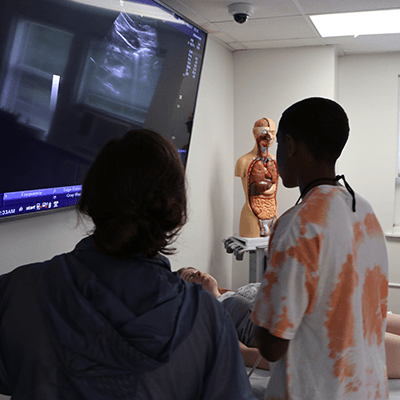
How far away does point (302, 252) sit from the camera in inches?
41.4

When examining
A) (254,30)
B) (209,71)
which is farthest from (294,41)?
(209,71)

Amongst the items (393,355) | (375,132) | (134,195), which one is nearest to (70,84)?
(134,195)

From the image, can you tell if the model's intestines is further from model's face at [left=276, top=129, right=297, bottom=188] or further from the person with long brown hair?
the person with long brown hair

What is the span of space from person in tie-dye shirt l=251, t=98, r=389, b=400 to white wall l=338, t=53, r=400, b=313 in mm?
3440

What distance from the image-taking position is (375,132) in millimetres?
4398

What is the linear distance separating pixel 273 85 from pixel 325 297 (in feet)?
10.6

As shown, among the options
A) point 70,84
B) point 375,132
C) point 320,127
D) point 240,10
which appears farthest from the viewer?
point 375,132

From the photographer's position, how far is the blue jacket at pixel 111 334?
31.1 inches

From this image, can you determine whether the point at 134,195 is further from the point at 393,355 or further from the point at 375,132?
the point at 375,132

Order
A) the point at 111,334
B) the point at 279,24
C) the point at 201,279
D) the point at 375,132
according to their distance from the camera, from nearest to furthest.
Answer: the point at 111,334 < the point at 201,279 < the point at 279,24 < the point at 375,132

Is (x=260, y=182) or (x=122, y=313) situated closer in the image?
(x=122, y=313)

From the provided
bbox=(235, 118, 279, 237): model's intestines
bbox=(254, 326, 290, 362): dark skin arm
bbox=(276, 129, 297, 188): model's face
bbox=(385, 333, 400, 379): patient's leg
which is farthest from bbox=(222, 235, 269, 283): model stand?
bbox=(254, 326, 290, 362): dark skin arm

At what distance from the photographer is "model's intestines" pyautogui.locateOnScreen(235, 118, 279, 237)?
3451 mm

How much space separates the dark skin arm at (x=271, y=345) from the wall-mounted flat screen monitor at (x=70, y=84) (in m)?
0.94
